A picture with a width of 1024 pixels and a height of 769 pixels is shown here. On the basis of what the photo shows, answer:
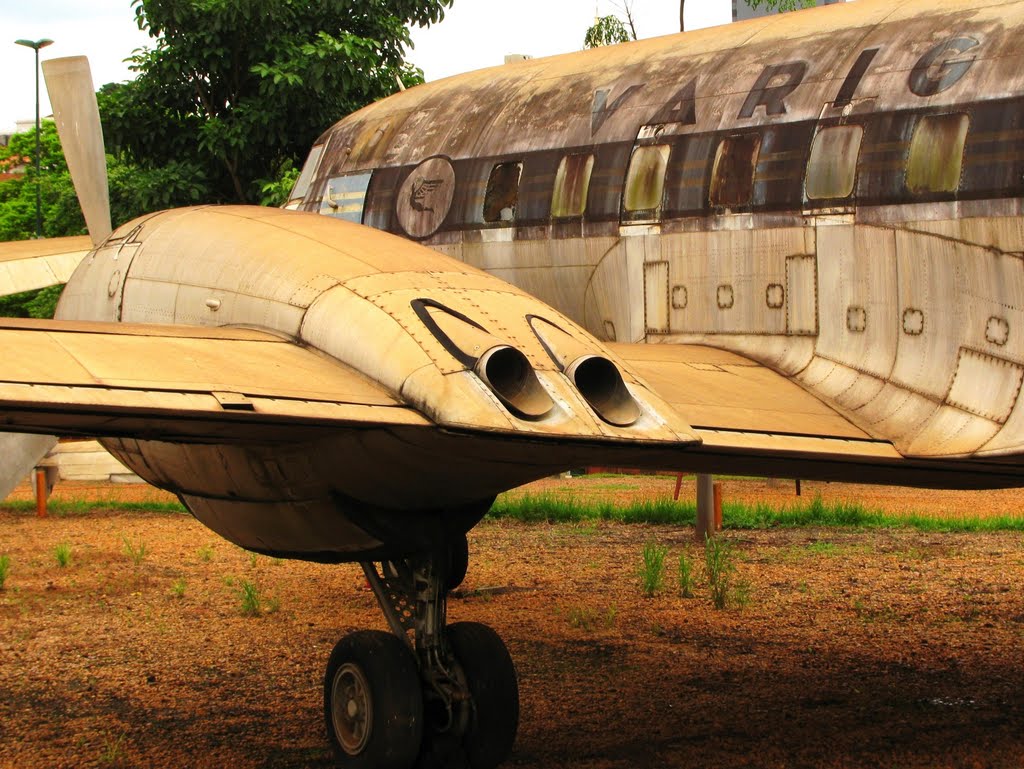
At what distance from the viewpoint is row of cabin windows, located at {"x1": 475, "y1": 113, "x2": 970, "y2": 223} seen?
8398 mm

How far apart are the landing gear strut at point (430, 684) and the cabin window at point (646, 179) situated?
3.39m

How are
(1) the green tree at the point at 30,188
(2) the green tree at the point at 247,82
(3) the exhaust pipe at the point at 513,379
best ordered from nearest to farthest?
(3) the exhaust pipe at the point at 513,379 → (2) the green tree at the point at 247,82 → (1) the green tree at the point at 30,188

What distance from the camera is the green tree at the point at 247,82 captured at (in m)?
22.3

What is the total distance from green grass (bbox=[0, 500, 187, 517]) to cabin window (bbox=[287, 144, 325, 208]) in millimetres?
11713

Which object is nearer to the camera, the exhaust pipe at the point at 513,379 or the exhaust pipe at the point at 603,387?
the exhaust pipe at the point at 513,379

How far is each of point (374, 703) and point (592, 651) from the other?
4.51 metres

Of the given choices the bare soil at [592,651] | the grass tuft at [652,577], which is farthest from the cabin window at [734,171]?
the grass tuft at [652,577]

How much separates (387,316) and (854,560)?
1160cm

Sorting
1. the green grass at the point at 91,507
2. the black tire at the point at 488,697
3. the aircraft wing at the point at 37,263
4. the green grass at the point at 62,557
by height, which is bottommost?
the green grass at the point at 91,507

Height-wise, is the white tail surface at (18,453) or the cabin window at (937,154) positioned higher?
the cabin window at (937,154)

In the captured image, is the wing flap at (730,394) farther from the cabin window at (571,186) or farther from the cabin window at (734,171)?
the cabin window at (571,186)

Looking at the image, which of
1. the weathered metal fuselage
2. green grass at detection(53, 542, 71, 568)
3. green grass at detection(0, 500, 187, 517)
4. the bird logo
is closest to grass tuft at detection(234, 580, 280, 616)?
green grass at detection(53, 542, 71, 568)

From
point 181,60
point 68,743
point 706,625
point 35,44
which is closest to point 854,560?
point 706,625

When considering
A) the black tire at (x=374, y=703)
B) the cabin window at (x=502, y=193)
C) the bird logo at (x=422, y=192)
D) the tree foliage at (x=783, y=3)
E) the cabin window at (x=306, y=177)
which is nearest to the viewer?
the black tire at (x=374, y=703)
